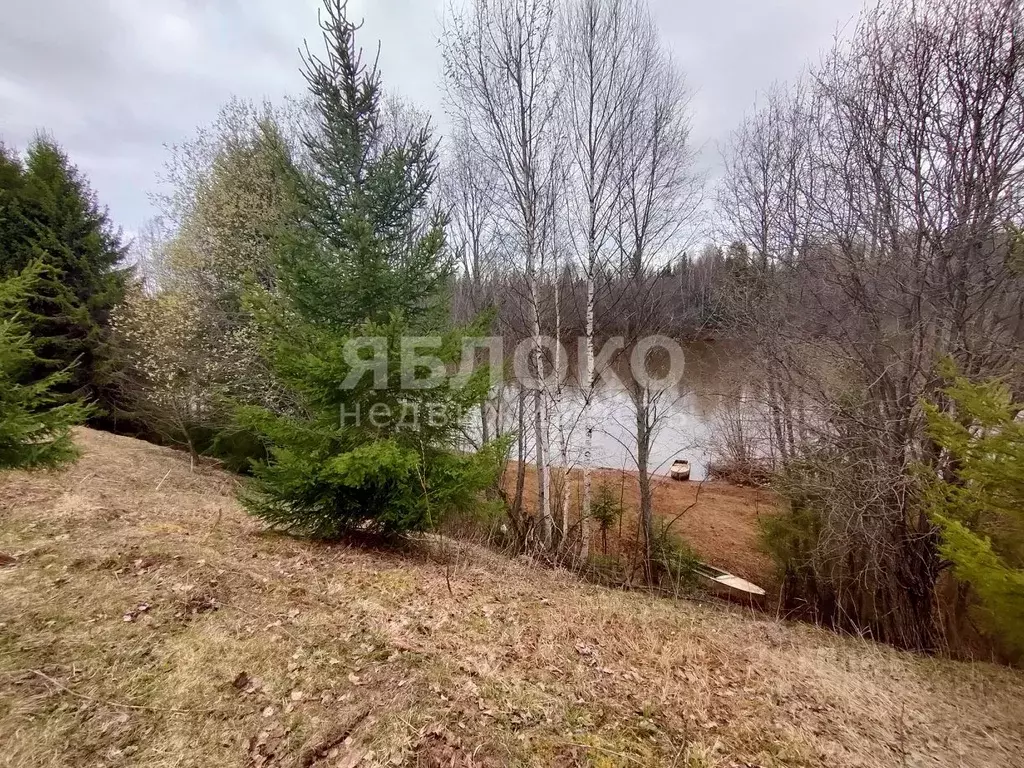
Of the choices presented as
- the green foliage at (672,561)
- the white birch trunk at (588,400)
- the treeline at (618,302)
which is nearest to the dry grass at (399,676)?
the green foliage at (672,561)

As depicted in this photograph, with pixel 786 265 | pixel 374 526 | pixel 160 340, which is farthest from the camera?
pixel 160 340

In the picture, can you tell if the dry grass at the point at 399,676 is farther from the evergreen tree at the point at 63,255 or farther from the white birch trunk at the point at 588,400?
the evergreen tree at the point at 63,255

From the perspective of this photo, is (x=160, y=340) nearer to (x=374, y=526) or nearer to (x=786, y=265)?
(x=374, y=526)

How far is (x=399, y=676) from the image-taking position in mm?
2559

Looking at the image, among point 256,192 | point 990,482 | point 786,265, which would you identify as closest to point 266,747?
point 990,482

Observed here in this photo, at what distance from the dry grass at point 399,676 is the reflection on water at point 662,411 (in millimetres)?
2984

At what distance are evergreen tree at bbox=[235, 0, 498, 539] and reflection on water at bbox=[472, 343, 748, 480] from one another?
5.30 feet

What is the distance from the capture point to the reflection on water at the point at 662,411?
766 cm

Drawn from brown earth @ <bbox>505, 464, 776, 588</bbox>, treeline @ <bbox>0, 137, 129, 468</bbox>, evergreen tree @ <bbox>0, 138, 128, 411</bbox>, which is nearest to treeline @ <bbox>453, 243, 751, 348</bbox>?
brown earth @ <bbox>505, 464, 776, 588</bbox>

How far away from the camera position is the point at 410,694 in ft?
7.88

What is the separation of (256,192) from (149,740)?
35.9 ft

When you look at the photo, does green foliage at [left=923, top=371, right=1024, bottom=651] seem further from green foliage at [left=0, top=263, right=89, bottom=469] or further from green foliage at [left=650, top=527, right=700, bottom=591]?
green foliage at [left=0, top=263, right=89, bottom=469]

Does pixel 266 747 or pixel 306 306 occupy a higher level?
pixel 306 306

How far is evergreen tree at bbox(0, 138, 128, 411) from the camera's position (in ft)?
32.4
